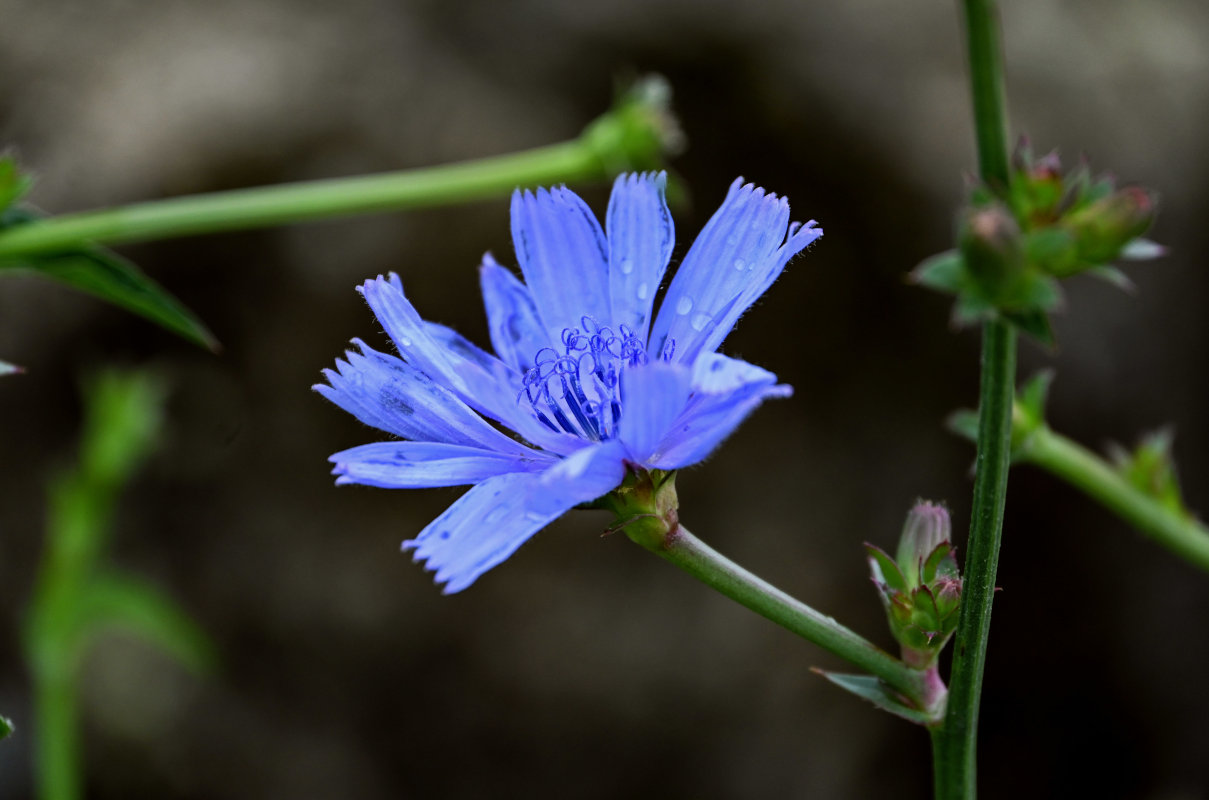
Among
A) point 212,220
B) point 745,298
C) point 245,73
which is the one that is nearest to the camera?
point 745,298

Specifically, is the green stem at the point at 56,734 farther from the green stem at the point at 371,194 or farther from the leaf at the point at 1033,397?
the leaf at the point at 1033,397

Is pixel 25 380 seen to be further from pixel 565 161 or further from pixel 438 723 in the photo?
pixel 565 161

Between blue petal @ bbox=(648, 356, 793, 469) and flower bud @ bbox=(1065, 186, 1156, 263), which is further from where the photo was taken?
flower bud @ bbox=(1065, 186, 1156, 263)

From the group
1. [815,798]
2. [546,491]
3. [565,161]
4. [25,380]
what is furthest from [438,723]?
[546,491]

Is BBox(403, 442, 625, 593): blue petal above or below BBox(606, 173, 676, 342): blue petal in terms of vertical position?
below

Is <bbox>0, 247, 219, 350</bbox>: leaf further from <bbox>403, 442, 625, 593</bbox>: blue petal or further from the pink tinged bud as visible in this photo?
the pink tinged bud

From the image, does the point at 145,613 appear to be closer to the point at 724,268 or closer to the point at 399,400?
the point at 399,400

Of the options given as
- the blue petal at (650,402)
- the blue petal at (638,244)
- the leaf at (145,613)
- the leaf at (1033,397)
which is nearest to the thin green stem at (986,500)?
the blue petal at (650,402)

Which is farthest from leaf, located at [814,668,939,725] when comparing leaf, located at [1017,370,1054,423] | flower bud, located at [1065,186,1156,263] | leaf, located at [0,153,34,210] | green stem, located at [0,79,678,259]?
leaf, located at [0,153,34,210]
